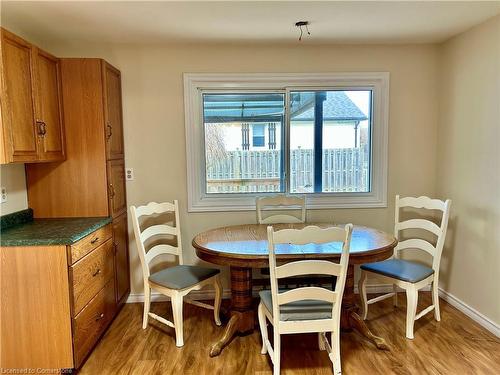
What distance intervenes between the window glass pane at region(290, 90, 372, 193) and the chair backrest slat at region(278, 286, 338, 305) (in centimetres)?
150

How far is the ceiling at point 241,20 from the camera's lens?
7.49ft

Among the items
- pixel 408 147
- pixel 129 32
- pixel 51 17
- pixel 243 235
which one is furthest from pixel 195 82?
pixel 408 147

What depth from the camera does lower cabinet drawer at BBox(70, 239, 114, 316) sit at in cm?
215

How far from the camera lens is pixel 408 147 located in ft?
10.9

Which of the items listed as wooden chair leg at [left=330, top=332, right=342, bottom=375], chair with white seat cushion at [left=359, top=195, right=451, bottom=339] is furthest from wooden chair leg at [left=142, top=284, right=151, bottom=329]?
chair with white seat cushion at [left=359, top=195, right=451, bottom=339]

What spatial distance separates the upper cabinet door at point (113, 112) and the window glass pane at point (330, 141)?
153 centimetres

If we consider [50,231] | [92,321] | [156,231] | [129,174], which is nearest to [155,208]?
[156,231]

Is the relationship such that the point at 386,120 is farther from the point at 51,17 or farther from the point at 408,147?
the point at 51,17

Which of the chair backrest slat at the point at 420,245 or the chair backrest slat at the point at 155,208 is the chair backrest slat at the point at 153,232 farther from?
the chair backrest slat at the point at 420,245

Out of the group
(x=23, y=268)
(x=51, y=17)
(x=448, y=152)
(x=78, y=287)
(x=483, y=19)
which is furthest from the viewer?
(x=448, y=152)

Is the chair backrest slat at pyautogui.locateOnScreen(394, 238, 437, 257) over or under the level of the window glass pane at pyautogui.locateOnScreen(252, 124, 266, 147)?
under

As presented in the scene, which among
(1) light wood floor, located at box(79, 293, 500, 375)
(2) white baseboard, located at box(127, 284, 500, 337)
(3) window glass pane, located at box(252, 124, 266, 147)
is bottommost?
(1) light wood floor, located at box(79, 293, 500, 375)

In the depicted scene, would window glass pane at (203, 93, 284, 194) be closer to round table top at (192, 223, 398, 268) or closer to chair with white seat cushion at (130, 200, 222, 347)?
chair with white seat cushion at (130, 200, 222, 347)

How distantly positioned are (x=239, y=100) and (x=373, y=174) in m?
1.43
